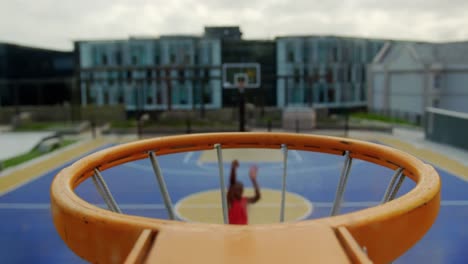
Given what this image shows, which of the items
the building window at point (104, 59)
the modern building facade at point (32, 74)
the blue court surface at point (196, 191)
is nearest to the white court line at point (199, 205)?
the blue court surface at point (196, 191)

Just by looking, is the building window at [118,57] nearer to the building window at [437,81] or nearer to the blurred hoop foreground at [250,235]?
the building window at [437,81]

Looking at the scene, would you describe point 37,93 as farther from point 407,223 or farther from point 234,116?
point 407,223

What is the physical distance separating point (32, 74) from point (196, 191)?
3903cm

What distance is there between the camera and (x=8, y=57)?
43.8 metres

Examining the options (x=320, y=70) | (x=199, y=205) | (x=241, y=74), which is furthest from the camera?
(x=320, y=70)

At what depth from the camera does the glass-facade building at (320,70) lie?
45656 mm

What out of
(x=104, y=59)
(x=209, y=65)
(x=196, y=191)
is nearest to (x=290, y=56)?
(x=209, y=65)

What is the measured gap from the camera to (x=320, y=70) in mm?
46656

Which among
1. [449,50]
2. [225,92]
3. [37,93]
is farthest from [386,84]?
[37,93]

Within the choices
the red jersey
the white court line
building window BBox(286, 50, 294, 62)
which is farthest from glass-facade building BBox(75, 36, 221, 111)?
the red jersey

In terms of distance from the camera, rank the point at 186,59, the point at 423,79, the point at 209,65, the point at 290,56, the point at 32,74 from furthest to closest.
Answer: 1. the point at 32,74
2. the point at 290,56
3. the point at 186,59
4. the point at 209,65
5. the point at 423,79

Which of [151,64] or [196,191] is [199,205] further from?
[151,64]

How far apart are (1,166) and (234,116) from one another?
20.0 metres

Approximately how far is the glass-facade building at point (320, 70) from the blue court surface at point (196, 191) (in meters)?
26.6
